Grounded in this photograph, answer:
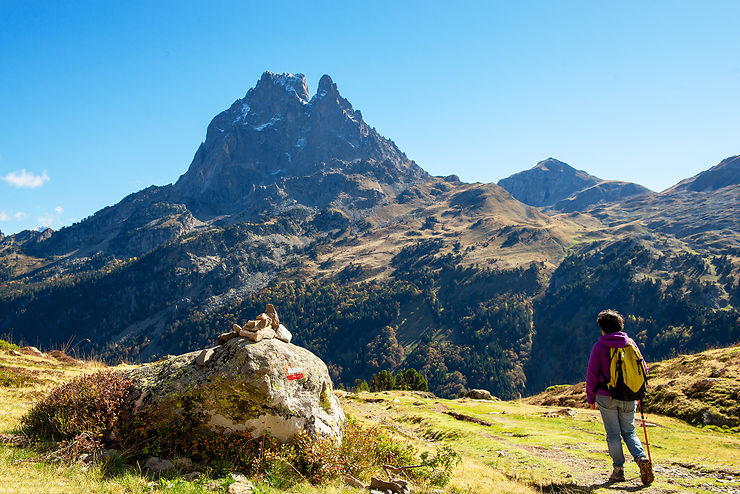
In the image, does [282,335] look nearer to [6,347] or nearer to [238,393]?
[238,393]

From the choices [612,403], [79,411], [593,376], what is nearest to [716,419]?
[612,403]

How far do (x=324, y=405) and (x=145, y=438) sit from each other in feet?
17.4

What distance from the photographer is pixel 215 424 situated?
37.3 ft

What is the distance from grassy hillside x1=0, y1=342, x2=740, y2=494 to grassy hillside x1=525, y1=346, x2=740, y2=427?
72cm

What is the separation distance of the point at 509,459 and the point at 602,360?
8223mm

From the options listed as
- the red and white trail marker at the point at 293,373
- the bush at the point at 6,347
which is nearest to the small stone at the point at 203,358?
the red and white trail marker at the point at 293,373

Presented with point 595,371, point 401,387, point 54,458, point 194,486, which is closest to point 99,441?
point 54,458

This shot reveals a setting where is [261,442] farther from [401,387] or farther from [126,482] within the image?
[401,387]

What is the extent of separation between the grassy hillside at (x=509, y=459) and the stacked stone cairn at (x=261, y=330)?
4.00 m

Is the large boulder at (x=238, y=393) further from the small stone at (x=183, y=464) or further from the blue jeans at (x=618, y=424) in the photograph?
the blue jeans at (x=618, y=424)

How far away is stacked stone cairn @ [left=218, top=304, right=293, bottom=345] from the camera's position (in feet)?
40.5

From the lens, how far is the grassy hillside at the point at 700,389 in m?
19.5

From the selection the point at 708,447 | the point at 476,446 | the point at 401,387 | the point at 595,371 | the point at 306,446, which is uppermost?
the point at 595,371

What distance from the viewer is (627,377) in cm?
1033
